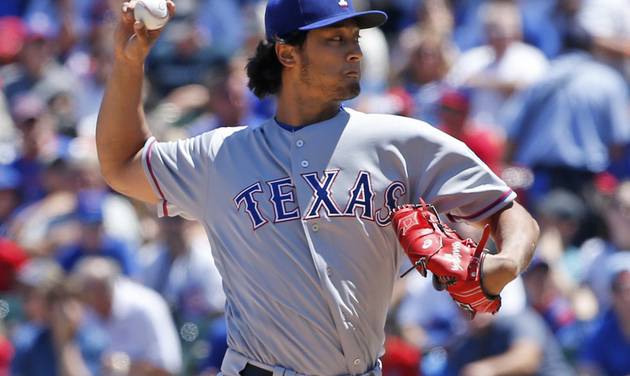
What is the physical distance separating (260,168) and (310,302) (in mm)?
425

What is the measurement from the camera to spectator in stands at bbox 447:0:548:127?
923 centimetres

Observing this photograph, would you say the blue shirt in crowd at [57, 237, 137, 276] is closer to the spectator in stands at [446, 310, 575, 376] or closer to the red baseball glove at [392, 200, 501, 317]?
the spectator in stands at [446, 310, 575, 376]

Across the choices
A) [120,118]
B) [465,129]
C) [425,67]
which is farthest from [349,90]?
[425,67]

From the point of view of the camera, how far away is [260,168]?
3.85 metres

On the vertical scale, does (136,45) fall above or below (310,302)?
above

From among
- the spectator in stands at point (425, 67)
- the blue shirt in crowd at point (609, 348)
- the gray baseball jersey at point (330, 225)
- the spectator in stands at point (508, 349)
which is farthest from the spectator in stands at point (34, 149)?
the gray baseball jersey at point (330, 225)

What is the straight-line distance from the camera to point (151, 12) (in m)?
3.88

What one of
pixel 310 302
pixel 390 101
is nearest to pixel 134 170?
pixel 310 302

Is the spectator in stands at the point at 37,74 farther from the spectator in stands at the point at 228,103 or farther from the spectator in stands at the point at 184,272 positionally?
the spectator in stands at the point at 184,272

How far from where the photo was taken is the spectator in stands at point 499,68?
9.23 meters

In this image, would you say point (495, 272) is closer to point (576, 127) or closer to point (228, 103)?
point (576, 127)

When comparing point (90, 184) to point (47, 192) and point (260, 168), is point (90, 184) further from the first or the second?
point (260, 168)

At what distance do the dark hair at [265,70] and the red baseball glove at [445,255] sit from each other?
2.50 feet

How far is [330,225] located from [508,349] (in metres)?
3.32
